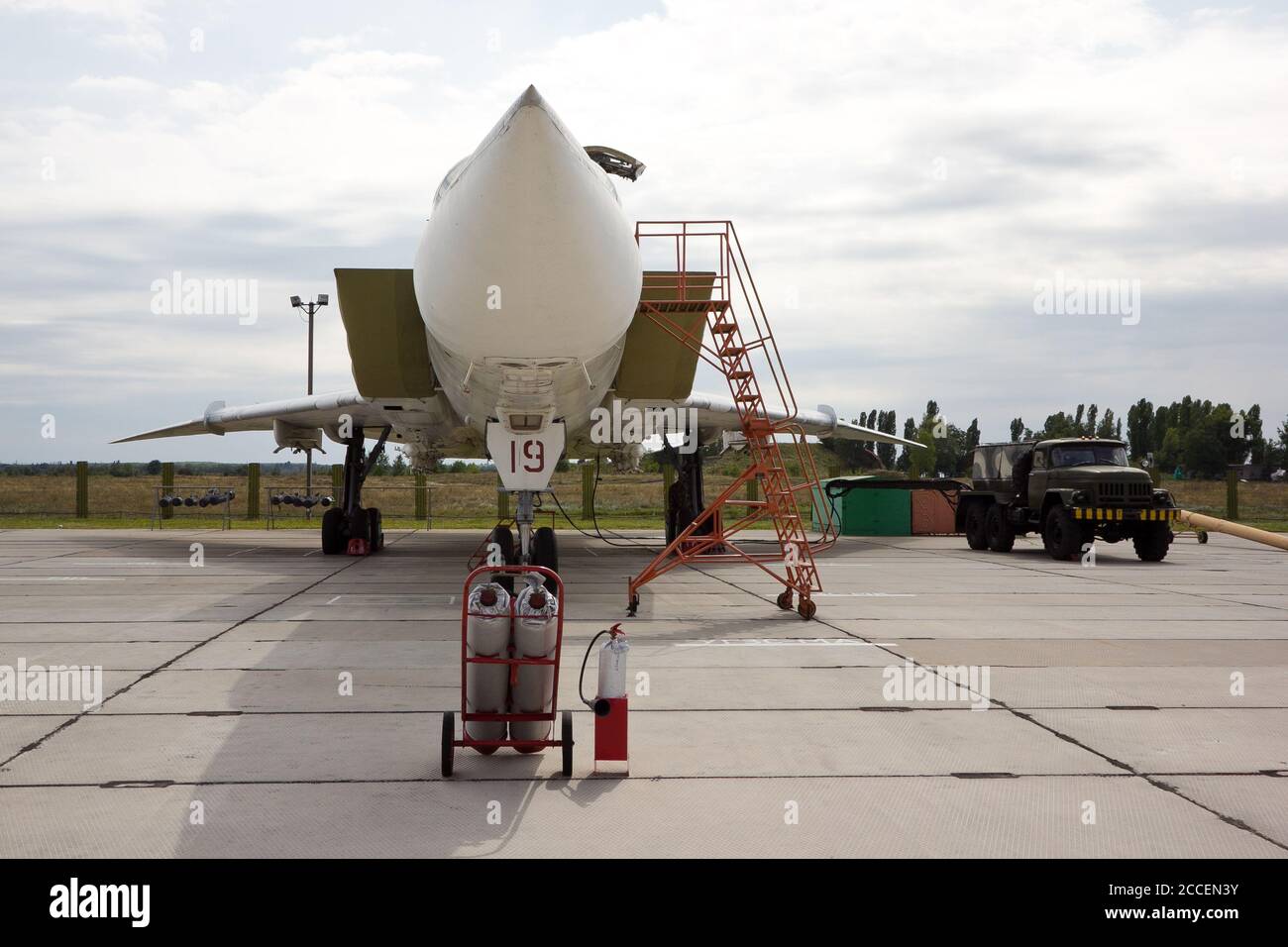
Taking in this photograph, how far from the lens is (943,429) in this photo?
64.4 metres

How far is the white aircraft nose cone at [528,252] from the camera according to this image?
5.68 metres

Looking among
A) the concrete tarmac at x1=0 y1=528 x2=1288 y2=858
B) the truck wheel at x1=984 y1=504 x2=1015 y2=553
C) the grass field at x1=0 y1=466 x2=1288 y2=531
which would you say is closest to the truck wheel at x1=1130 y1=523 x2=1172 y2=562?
the truck wheel at x1=984 y1=504 x2=1015 y2=553

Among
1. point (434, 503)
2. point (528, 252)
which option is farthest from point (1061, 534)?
point (434, 503)

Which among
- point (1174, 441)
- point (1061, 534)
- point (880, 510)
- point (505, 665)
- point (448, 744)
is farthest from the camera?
point (1174, 441)

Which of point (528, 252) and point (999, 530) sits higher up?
point (528, 252)

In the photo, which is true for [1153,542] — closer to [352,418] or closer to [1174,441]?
[352,418]

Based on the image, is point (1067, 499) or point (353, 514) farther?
A: point (353, 514)

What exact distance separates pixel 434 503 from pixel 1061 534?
31836mm

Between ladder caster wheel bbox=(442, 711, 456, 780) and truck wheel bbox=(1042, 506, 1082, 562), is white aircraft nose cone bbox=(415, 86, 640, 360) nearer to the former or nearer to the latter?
ladder caster wheel bbox=(442, 711, 456, 780)

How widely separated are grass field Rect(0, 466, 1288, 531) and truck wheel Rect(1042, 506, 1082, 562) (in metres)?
9.67

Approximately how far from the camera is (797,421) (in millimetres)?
17734

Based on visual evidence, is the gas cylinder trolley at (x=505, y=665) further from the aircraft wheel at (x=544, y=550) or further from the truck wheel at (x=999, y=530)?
the truck wheel at (x=999, y=530)

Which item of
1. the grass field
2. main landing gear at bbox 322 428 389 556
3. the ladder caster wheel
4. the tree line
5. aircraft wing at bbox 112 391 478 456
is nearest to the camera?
the ladder caster wheel

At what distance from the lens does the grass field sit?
94.3 ft
